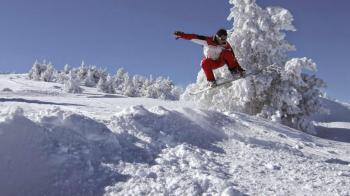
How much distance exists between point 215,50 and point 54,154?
22.0 ft

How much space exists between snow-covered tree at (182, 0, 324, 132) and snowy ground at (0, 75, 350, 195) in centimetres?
1437

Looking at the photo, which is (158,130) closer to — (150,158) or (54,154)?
(150,158)

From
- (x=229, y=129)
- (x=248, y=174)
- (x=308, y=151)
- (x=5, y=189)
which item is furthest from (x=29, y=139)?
(x=308, y=151)

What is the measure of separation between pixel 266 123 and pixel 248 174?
599cm

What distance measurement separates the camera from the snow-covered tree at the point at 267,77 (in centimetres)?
2606

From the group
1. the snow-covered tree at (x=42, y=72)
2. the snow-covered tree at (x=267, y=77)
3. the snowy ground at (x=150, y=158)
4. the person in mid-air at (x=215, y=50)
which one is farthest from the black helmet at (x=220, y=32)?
the snow-covered tree at (x=42, y=72)

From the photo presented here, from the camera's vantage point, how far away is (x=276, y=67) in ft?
88.0

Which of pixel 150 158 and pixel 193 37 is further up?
pixel 193 37

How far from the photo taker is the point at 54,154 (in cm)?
805

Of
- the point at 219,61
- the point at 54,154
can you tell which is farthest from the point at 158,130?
the point at 219,61

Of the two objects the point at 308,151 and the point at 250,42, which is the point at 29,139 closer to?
the point at 308,151

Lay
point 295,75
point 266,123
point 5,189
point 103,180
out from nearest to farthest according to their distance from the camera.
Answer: point 5,189 < point 103,180 < point 266,123 < point 295,75

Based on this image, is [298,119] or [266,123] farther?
[298,119]

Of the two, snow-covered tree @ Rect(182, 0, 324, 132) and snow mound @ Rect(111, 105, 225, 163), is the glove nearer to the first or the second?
snow mound @ Rect(111, 105, 225, 163)
